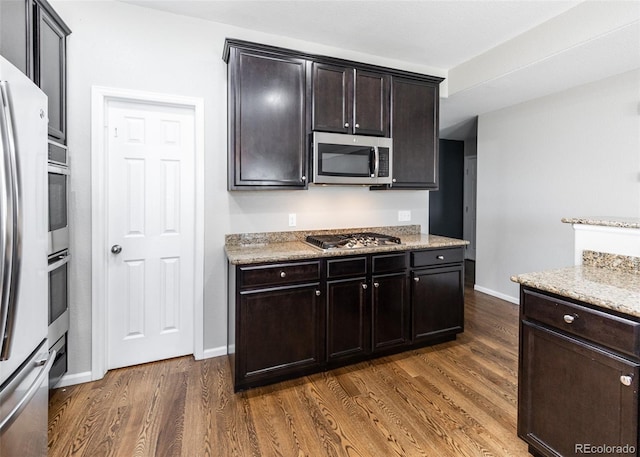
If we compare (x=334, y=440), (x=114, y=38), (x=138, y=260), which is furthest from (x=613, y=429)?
(x=114, y=38)

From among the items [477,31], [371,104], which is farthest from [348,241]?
[477,31]

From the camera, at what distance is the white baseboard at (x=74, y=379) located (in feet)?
7.59

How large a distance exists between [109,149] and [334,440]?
8.21 ft

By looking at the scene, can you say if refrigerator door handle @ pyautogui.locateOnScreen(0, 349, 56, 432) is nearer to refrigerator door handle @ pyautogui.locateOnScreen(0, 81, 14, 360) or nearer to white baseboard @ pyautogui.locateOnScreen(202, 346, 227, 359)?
refrigerator door handle @ pyautogui.locateOnScreen(0, 81, 14, 360)

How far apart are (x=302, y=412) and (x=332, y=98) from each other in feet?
7.69

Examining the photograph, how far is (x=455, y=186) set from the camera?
648 centimetres

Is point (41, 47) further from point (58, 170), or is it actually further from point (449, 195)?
point (449, 195)

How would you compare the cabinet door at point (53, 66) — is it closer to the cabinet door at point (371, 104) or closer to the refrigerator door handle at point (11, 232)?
the refrigerator door handle at point (11, 232)

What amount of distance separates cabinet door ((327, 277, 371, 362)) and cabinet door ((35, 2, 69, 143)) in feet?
6.95

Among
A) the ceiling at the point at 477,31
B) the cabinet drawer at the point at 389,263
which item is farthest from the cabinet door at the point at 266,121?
the cabinet drawer at the point at 389,263

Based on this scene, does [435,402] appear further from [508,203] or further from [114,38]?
[114,38]

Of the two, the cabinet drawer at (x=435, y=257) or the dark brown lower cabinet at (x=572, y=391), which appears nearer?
the dark brown lower cabinet at (x=572, y=391)

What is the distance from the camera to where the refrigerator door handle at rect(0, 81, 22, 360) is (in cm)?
107

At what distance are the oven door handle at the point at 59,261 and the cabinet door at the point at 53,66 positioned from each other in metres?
0.76
